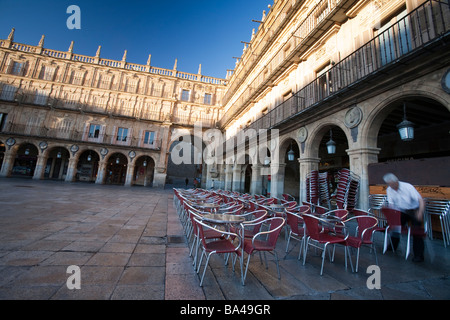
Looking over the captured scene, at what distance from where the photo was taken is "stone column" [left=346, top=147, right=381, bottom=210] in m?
5.50

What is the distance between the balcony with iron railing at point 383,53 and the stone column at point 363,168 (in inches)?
78.2

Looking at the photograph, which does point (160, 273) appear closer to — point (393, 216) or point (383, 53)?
point (393, 216)

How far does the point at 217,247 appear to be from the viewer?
8.20 feet

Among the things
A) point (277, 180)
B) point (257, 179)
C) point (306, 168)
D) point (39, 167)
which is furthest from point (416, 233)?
point (39, 167)

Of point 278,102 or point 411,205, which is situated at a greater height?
point 278,102

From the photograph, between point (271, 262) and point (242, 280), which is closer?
point (242, 280)

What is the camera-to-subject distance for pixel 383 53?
216 inches

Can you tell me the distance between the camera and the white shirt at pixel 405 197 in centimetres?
322

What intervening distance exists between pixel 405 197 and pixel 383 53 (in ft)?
15.1

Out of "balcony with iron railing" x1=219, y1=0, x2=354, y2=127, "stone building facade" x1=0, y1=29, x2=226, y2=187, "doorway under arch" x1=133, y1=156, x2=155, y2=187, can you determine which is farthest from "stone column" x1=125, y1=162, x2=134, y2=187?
"balcony with iron railing" x1=219, y1=0, x2=354, y2=127
